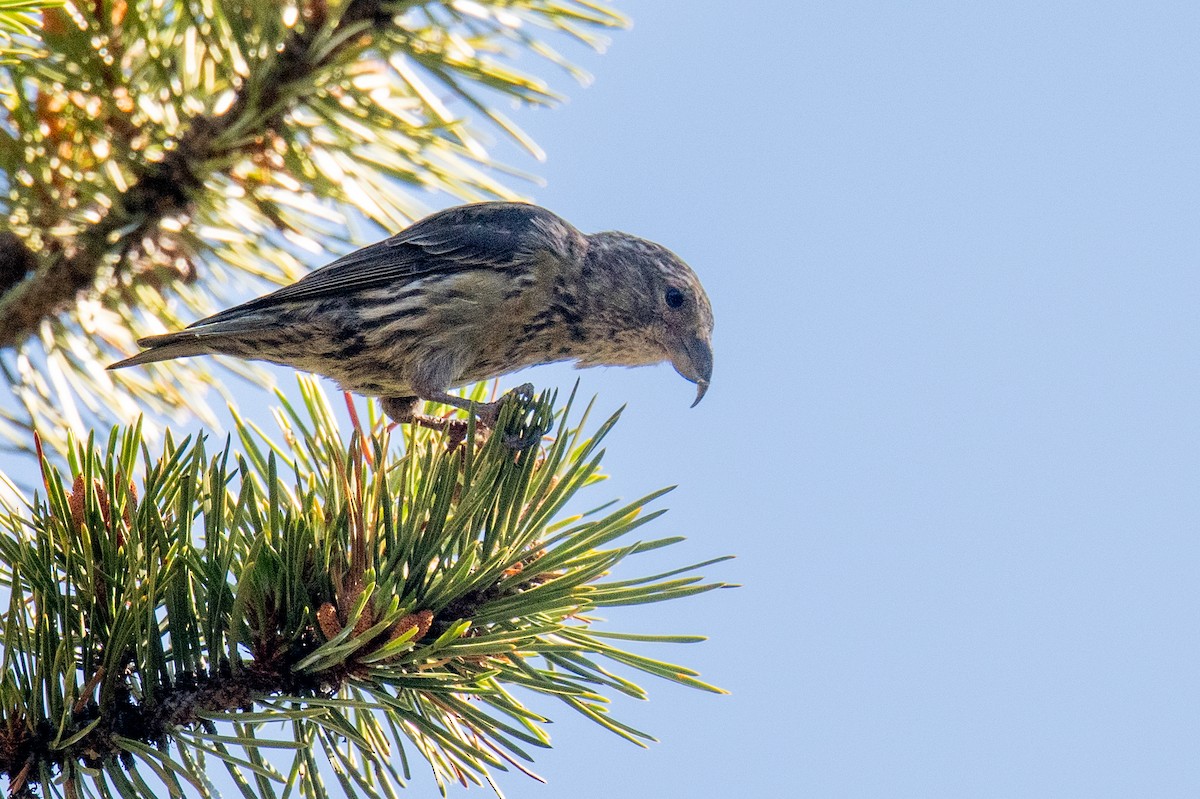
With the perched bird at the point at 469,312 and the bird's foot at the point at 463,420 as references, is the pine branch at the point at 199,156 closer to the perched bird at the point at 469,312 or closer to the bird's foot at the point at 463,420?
the perched bird at the point at 469,312

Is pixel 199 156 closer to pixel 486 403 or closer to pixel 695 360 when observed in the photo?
pixel 486 403

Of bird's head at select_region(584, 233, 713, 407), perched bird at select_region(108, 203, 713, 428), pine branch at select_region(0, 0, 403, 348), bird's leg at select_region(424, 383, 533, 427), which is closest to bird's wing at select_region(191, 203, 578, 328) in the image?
perched bird at select_region(108, 203, 713, 428)

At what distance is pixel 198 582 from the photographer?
2.20m

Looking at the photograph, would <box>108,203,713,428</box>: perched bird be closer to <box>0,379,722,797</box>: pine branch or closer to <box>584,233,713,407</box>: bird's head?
<box>584,233,713,407</box>: bird's head

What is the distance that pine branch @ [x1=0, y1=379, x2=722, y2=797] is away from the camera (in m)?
2.04

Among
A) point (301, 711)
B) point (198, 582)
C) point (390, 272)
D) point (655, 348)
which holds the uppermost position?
point (655, 348)


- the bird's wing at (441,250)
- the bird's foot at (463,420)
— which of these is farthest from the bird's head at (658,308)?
the bird's foot at (463,420)

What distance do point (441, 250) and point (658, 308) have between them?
0.88 meters

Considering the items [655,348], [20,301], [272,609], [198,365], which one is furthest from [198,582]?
[655,348]

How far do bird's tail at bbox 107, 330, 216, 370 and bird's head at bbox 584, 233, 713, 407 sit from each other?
162 centimetres

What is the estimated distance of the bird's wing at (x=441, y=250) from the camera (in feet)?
14.0

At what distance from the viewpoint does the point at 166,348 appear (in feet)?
11.1

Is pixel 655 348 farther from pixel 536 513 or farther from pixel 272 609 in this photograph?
pixel 272 609

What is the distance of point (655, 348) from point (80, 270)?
2.28 meters
